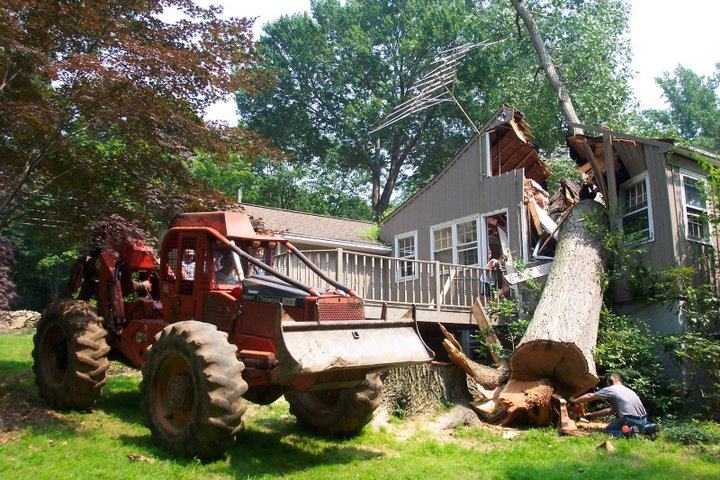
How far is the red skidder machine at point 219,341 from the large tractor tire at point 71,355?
16 millimetres

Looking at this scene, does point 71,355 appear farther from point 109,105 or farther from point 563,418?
point 563,418

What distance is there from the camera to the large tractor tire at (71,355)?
790cm

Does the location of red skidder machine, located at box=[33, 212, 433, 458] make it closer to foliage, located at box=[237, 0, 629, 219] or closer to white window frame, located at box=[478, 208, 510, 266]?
white window frame, located at box=[478, 208, 510, 266]

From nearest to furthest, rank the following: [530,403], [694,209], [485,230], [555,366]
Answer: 1. [530,403]
2. [555,366]
3. [694,209]
4. [485,230]

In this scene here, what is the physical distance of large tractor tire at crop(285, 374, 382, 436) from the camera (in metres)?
7.71

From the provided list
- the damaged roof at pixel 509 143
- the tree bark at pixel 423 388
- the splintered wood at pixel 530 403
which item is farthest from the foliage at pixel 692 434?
the damaged roof at pixel 509 143

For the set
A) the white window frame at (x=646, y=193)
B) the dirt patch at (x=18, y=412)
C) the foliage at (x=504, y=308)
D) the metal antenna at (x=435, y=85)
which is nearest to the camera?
the dirt patch at (x=18, y=412)

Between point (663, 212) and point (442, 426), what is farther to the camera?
point (663, 212)

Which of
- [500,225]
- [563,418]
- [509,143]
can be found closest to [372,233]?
[500,225]

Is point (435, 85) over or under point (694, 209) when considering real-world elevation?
over

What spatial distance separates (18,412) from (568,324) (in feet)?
27.1

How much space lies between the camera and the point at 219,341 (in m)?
6.52

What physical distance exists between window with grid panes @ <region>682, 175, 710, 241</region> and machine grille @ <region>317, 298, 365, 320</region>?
26.9 ft

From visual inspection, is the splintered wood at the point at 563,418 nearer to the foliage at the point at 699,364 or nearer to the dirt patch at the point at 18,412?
the foliage at the point at 699,364
